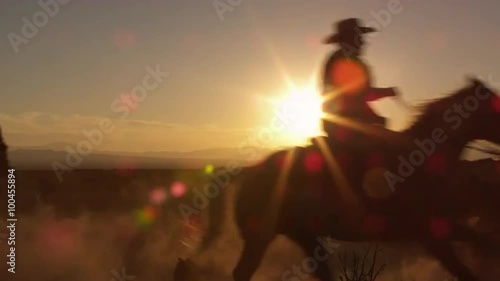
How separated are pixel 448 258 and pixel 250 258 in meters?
1.89

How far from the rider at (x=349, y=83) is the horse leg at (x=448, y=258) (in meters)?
1.25

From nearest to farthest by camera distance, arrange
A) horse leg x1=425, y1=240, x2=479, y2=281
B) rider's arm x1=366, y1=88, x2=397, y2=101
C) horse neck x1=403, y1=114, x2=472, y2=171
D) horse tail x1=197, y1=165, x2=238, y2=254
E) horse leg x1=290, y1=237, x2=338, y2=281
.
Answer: horse leg x1=425, y1=240, x2=479, y2=281 < horse neck x1=403, y1=114, x2=472, y2=171 < rider's arm x1=366, y1=88, x2=397, y2=101 < horse leg x1=290, y1=237, x2=338, y2=281 < horse tail x1=197, y1=165, x2=238, y2=254

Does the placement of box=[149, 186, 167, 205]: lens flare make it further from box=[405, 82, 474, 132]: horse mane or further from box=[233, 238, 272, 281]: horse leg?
box=[405, 82, 474, 132]: horse mane

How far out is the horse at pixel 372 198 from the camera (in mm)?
5680

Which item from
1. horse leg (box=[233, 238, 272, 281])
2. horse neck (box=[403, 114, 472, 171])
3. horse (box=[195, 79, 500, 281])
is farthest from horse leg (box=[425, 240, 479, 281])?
horse leg (box=[233, 238, 272, 281])

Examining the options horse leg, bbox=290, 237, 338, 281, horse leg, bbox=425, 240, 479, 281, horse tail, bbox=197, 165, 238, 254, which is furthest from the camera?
horse tail, bbox=197, 165, 238, 254

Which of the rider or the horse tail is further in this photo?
the horse tail

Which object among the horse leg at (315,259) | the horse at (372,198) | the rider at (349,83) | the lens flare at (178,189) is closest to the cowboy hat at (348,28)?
the rider at (349,83)

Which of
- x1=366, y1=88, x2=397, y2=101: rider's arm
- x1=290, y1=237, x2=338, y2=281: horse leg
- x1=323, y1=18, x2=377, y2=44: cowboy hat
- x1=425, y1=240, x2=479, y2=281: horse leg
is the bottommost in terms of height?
x1=425, y1=240, x2=479, y2=281: horse leg

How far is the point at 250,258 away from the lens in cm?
607

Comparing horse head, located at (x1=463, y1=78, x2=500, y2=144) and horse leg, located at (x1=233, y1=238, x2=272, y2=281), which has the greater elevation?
horse head, located at (x1=463, y1=78, x2=500, y2=144)

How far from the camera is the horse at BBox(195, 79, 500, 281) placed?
5680mm

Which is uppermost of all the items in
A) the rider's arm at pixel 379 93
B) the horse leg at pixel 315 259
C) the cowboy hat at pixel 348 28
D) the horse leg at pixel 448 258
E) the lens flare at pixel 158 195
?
the cowboy hat at pixel 348 28

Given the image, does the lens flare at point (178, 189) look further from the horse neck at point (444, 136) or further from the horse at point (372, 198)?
the horse neck at point (444, 136)
